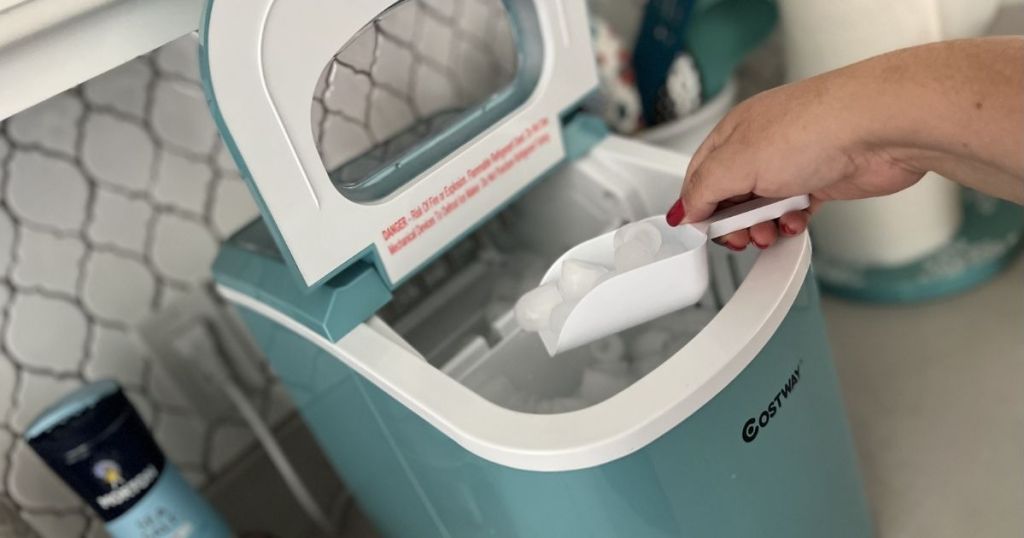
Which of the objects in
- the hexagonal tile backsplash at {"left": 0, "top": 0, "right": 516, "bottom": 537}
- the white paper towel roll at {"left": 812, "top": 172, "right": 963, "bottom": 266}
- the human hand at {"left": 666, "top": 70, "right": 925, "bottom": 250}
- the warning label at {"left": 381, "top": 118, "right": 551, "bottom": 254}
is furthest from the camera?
the white paper towel roll at {"left": 812, "top": 172, "right": 963, "bottom": 266}

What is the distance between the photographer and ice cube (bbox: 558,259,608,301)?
629 mm

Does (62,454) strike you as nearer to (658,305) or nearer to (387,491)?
(387,491)

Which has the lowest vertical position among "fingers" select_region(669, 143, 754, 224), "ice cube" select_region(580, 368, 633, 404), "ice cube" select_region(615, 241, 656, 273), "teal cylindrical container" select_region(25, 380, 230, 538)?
"ice cube" select_region(580, 368, 633, 404)

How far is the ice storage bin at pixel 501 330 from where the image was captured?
0.56 m

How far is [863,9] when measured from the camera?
0.91 metres

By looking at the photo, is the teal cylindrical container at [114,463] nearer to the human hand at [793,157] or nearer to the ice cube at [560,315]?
the ice cube at [560,315]

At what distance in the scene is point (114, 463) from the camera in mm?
752

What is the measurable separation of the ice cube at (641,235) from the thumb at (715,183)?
0.09 feet

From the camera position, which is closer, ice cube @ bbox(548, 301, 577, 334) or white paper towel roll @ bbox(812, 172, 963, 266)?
ice cube @ bbox(548, 301, 577, 334)

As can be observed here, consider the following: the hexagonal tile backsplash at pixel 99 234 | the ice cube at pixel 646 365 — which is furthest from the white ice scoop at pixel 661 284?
the hexagonal tile backsplash at pixel 99 234

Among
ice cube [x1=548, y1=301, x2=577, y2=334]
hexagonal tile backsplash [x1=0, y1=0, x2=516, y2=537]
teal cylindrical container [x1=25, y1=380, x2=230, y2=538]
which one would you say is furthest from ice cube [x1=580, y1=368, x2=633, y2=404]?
teal cylindrical container [x1=25, y1=380, x2=230, y2=538]

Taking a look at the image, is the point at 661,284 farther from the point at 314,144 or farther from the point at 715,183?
the point at 314,144

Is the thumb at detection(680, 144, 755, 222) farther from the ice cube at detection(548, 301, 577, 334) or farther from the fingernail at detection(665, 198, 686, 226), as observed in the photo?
the ice cube at detection(548, 301, 577, 334)

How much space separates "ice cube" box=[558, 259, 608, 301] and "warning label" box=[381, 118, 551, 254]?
0.13 m
